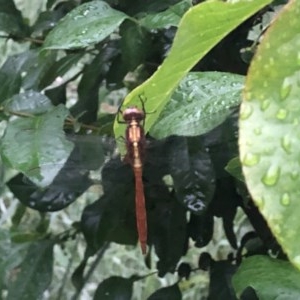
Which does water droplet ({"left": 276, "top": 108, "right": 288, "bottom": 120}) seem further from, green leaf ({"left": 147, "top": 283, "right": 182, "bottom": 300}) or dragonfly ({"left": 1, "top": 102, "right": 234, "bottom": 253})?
green leaf ({"left": 147, "top": 283, "right": 182, "bottom": 300})

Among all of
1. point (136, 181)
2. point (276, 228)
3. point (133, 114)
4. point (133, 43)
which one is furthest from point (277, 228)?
point (133, 43)

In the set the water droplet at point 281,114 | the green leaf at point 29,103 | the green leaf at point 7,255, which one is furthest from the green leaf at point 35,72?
the water droplet at point 281,114

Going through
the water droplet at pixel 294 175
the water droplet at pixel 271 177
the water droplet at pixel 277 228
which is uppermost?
the water droplet at pixel 271 177

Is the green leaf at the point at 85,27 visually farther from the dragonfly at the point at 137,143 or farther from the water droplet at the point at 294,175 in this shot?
the water droplet at the point at 294,175

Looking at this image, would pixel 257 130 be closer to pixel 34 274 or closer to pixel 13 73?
pixel 13 73

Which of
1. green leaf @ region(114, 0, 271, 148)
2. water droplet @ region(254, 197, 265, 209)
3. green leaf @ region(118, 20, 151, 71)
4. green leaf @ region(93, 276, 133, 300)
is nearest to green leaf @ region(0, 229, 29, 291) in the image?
green leaf @ region(93, 276, 133, 300)

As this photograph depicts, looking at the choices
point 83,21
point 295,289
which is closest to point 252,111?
point 295,289
